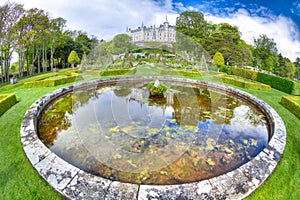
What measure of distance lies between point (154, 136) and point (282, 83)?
37.6 feet

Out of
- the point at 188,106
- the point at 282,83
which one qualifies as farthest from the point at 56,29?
the point at 282,83

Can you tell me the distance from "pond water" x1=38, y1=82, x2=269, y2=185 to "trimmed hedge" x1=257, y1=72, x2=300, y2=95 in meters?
4.44

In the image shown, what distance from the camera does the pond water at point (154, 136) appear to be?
405 centimetres

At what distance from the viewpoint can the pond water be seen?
4055 mm

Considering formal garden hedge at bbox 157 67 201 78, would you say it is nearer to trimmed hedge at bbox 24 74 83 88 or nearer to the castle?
the castle

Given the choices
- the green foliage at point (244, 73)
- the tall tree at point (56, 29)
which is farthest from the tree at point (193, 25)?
the tall tree at point (56, 29)

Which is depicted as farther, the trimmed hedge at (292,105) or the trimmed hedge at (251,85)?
the trimmed hedge at (251,85)

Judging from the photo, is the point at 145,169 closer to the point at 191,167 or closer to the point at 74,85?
the point at 191,167

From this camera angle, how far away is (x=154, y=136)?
550 centimetres

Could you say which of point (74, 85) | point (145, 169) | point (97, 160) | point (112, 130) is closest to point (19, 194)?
point (97, 160)

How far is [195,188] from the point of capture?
3.05 metres

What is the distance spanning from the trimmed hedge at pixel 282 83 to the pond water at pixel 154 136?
4.44 meters

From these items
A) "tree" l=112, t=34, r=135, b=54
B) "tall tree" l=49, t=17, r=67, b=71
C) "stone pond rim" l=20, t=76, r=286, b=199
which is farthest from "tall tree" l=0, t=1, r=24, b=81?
"stone pond rim" l=20, t=76, r=286, b=199

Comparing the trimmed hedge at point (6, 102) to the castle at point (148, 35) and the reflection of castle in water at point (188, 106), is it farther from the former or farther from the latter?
the castle at point (148, 35)
